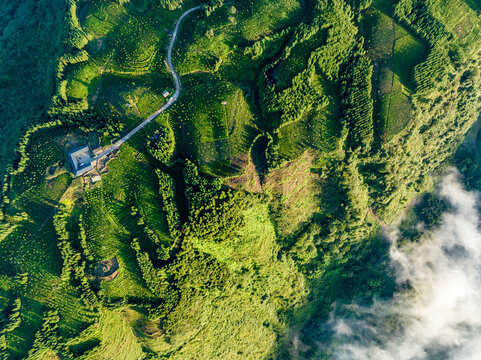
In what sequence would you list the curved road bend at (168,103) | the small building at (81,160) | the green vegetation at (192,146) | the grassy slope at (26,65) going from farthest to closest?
the grassy slope at (26,65) < the curved road bend at (168,103) < the small building at (81,160) < the green vegetation at (192,146)

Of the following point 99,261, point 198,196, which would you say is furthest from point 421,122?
point 99,261

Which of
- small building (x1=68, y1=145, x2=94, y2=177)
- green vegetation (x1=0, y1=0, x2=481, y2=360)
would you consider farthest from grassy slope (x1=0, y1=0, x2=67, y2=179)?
small building (x1=68, y1=145, x2=94, y2=177)

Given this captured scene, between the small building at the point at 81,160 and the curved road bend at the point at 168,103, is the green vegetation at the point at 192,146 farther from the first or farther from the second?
the small building at the point at 81,160

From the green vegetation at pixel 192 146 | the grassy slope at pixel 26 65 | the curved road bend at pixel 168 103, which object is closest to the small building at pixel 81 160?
the curved road bend at pixel 168 103

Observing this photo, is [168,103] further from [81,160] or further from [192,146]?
[81,160]

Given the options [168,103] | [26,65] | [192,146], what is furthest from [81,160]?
[26,65]

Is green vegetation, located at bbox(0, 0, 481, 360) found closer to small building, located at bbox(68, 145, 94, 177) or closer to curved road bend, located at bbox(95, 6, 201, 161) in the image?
curved road bend, located at bbox(95, 6, 201, 161)
